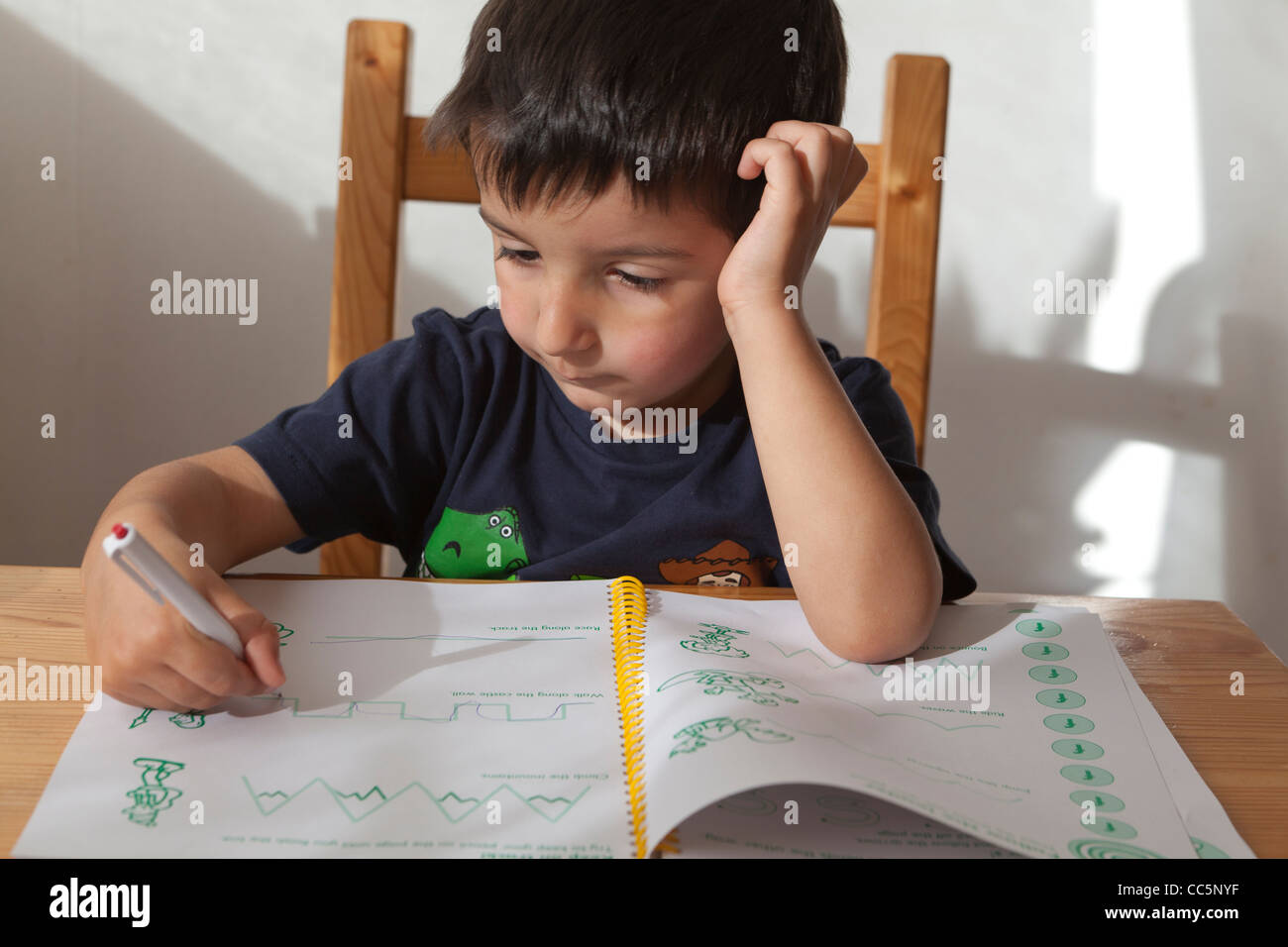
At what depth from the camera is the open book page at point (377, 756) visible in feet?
1.17

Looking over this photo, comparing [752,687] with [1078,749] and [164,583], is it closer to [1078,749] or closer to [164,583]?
[1078,749]

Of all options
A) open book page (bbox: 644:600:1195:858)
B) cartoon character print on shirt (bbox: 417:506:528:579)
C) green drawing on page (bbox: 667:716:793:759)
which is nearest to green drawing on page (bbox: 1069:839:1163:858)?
open book page (bbox: 644:600:1195:858)

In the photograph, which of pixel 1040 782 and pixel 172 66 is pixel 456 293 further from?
pixel 1040 782

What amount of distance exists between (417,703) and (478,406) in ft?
→ 1.07

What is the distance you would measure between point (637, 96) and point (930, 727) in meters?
0.34

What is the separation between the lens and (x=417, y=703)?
443 millimetres

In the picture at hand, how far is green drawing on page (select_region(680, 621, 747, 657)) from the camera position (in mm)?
492

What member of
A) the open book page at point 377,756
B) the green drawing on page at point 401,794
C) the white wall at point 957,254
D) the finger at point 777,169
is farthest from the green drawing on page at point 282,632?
the white wall at point 957,254

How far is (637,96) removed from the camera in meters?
0.56

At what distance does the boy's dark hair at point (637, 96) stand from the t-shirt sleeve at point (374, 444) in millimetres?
169

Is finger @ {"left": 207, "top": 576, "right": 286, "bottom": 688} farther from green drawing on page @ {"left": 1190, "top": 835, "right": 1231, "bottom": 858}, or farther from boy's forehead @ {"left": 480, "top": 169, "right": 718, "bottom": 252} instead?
green drawing on page @ {"left": 1190, "top": 835, "right": 1231, "bottom": 858}

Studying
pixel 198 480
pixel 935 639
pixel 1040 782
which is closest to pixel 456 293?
pixel 198 480

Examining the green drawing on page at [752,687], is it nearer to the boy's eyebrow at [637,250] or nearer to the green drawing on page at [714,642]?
→ the green drawing on page at [714,642]

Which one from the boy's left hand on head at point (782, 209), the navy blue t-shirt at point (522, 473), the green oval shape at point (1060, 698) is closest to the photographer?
the green oval shape at point (1060, 698)
